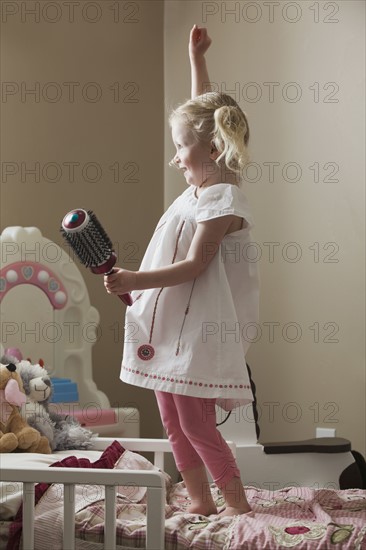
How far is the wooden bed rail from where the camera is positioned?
123 centimetres

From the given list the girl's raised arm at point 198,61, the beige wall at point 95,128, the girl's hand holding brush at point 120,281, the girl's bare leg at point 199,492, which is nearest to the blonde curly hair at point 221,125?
the girl's raised arm at point 198,61

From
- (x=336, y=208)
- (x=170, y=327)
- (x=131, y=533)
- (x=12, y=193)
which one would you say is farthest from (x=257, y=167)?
(x=131, y=533)

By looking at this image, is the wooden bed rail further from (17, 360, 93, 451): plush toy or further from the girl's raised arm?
the girl's raised arm

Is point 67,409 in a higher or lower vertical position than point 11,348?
lower

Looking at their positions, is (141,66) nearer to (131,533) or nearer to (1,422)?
(1,422)

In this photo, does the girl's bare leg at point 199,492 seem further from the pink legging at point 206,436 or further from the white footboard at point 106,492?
the white footboard at point 106,492

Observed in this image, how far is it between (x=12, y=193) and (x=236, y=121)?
115 cm

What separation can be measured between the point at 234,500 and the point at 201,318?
0.33 metres

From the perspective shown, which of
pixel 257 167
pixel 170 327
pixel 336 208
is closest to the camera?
pixel 170 327

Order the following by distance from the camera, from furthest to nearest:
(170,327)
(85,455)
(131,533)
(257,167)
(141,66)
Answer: (141,66) < (257,167) < (85,455) < (170,327) < (131,533)

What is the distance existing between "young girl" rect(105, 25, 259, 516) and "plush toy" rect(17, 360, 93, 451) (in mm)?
297

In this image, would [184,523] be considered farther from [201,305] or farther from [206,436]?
[201,305]

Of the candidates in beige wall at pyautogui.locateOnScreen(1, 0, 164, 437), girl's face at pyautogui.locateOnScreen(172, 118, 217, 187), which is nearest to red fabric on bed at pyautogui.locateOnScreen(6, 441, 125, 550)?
girl's face at pyautogui.locateOnScreen(172, 118, 217, 187)

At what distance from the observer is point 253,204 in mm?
2555
